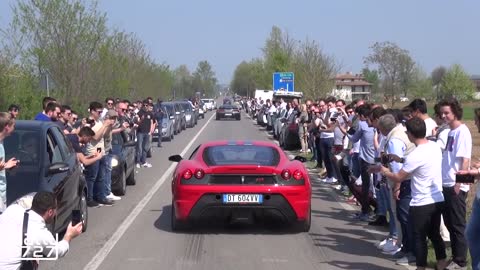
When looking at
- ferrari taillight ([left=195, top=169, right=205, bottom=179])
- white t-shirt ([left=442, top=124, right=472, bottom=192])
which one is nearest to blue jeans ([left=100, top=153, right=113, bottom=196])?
ferrari taillight ([left=195, top=169, right=205, bottom=179])

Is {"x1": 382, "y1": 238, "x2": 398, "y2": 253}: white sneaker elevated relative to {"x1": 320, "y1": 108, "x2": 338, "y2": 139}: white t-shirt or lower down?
lower down

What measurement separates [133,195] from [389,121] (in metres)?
6.67

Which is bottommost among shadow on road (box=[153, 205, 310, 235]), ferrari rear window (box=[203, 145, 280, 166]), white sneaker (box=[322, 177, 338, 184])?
white sneaker (box=[322, 177, 338, 184])

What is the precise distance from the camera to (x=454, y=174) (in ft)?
26.0

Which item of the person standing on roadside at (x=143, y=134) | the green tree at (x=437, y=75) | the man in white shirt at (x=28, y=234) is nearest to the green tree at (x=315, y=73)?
the person standing on roadside at (x=143, y=134)

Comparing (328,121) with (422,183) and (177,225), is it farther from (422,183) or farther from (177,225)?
(422,183)

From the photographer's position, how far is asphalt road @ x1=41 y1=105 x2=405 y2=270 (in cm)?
859

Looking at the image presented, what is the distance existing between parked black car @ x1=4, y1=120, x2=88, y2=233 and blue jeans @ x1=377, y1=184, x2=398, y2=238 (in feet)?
12.9

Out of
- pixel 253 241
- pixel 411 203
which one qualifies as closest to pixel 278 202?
pixel 253 241

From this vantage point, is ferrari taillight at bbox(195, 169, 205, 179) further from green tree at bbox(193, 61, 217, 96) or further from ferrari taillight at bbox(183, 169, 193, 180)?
green tree at bbox(193, 61, 217, 96)

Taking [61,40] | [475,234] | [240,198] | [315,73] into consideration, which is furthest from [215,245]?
[315,73]

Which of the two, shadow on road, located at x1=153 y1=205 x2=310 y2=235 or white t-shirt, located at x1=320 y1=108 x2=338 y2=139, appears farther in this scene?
white t-shirt, located at x1=320 y1=108 x2=338 y2=139

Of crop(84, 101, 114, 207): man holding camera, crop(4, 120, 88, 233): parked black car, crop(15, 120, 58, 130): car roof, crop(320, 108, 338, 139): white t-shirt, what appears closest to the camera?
crop(4, 120, 88, 233): parked black car

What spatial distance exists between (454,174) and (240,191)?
305 centimetres
